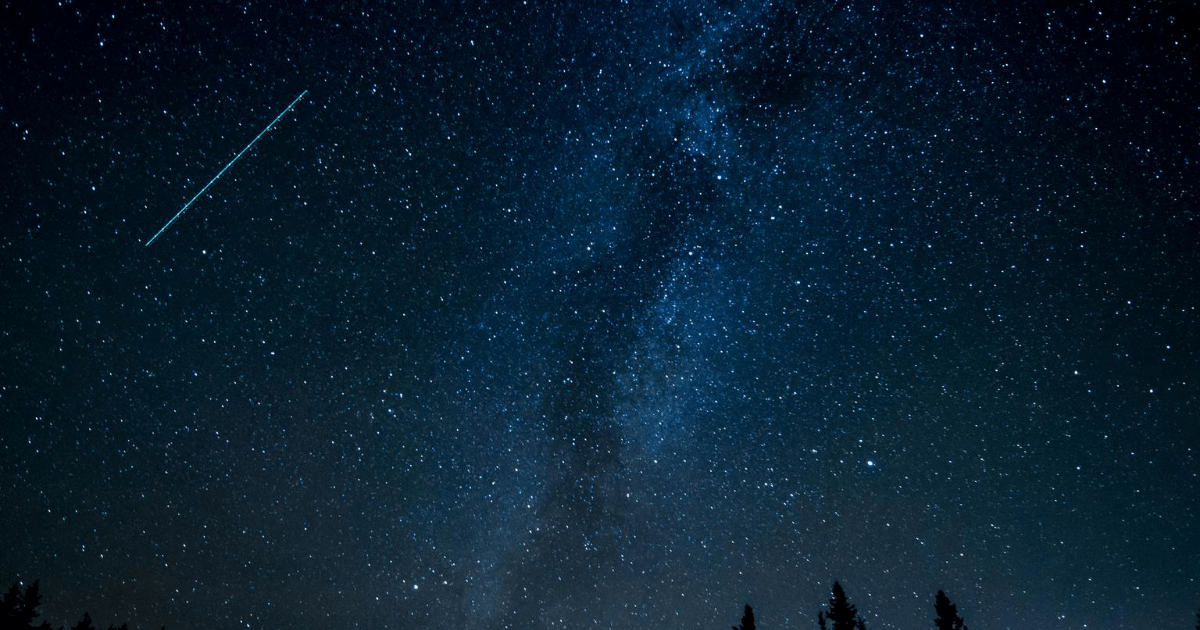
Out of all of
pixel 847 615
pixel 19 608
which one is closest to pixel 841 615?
pixel 847 615

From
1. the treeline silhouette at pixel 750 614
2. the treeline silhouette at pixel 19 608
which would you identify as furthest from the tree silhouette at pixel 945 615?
the treeline silhouette at pixel 19 608

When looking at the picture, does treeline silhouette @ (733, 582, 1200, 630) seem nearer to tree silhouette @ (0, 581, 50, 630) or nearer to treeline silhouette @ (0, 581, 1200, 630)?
treeline silhouette @ (0, 581, 1200, 630)

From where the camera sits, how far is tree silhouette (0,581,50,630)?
44.1 feet

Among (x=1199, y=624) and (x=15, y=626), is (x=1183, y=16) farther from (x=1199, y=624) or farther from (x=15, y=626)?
(x=15, y=626)

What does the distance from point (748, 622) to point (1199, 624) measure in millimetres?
12458

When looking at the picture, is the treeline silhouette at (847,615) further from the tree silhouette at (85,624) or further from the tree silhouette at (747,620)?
the tree silhouette at (85,624)

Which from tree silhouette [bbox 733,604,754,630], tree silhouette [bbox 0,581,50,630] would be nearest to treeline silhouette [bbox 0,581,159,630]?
tree silhouette [bbox 0,581,50,630]

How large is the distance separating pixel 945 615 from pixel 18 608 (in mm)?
22529

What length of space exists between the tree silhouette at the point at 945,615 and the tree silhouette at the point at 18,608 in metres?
21.9

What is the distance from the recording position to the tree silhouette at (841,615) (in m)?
10.9

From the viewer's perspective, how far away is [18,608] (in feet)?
45.4

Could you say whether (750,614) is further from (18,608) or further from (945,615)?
(18,608)

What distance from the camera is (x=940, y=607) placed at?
10234 mm

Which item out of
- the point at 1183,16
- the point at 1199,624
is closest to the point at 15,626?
the point at 1183,16
